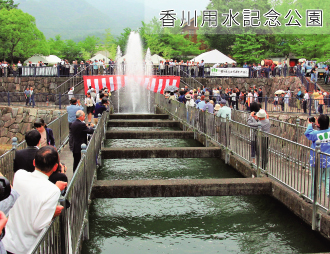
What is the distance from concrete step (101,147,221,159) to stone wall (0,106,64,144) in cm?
1817

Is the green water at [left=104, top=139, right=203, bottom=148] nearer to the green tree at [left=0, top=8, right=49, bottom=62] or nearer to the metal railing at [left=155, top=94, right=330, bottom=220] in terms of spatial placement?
the metal railing at [left=155, top=94, right=330, bottom=220]

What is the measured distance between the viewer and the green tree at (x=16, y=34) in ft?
164

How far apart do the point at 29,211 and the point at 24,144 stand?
224 inches

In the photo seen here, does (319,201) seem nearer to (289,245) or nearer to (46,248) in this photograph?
(289,245)

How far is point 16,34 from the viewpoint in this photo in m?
50.7

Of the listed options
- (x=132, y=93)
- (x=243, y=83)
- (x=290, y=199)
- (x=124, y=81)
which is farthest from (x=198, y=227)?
(x=243, y=83)

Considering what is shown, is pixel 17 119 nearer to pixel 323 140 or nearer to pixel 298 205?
pixel 298 205

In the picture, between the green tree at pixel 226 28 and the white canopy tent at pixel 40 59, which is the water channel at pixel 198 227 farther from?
the green tree at pixel 226 28

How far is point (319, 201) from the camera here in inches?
252

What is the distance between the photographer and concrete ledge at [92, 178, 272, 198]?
807 cm

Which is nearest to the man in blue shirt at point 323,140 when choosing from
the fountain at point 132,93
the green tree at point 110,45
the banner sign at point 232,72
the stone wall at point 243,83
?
the fountain at point 132,93

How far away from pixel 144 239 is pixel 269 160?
3691mm

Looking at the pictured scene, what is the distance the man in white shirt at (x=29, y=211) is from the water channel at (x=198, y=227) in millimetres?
2711

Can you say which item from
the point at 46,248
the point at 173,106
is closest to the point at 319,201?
the point at 46,248
